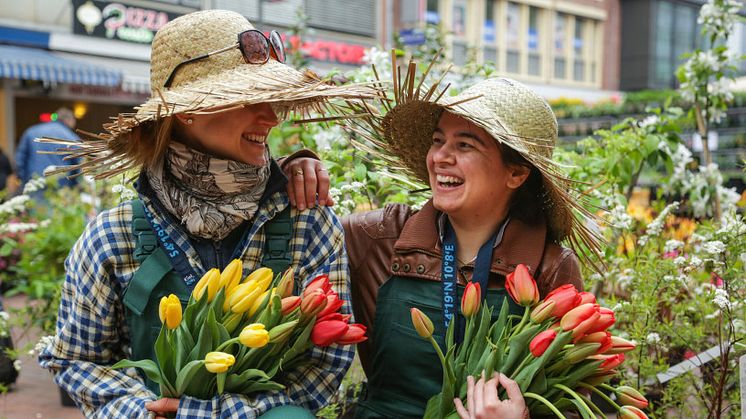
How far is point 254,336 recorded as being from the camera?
1.85 metres

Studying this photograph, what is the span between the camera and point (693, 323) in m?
3.74

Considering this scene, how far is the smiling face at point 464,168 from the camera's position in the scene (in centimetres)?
249

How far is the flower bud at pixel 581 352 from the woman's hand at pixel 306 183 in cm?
85

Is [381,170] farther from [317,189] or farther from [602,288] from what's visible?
[602,288]

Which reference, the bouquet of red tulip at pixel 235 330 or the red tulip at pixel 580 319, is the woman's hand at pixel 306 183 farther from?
the red tulip at pixel 580 319

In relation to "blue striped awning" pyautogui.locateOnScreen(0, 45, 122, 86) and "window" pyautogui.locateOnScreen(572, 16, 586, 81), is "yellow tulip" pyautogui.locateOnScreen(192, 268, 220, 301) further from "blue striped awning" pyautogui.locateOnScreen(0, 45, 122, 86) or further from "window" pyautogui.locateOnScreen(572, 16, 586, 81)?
"window" pyautogui.locateOnScreen(572, 16, 586, 81)

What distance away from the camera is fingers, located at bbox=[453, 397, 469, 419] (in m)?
2.04

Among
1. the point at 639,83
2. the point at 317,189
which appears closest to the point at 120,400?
the point at 317,189

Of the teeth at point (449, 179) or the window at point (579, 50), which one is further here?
the window at point (579, 50)

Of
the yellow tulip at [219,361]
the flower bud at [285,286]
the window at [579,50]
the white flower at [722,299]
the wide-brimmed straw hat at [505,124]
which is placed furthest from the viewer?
the window at [579,50]

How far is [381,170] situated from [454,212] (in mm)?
561

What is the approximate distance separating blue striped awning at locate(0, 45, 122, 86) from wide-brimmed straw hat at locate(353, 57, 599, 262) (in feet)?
39.6

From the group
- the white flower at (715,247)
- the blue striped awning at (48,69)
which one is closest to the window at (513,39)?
the blue striped awning at (48,69)

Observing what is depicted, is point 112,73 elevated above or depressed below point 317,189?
above
